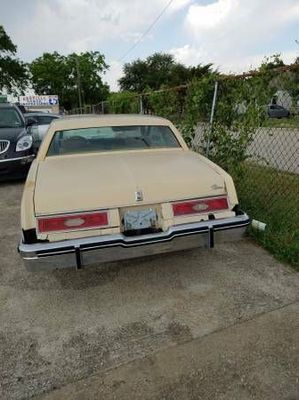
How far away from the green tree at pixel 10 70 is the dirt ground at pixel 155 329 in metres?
45.5

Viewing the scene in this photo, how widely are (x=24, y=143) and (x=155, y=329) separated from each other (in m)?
5.53

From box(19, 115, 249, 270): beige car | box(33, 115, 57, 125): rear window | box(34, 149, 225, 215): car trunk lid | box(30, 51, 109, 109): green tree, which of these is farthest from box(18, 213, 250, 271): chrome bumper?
box(30, 51, 109, 109): green tree

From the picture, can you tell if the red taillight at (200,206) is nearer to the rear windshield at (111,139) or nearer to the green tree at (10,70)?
the rear windshield at (111,139)

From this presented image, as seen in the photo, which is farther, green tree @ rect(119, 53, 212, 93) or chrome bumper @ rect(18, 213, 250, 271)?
green tree @ rect(119, 53, 212, 93)

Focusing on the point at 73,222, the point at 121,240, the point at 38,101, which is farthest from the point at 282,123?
the point at 38,101

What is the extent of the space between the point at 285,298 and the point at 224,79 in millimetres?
3315

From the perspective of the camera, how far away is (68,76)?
173 feet

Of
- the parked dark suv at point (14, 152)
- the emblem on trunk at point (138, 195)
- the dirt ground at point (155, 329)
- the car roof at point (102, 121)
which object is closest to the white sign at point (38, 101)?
the parked dark suv at point (14, 152)

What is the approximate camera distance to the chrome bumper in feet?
8.79

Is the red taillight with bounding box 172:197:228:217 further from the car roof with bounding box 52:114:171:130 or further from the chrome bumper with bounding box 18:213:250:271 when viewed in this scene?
the car roof with bounding box 52:114:171:130

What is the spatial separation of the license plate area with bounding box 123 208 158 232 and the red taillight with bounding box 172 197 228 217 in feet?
0.61

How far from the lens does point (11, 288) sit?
10.9ft

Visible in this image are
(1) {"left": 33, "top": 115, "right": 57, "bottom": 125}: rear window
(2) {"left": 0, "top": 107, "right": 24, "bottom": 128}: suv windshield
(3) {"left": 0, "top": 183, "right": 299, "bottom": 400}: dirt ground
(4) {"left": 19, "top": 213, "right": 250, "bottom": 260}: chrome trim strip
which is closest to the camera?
(3) {"left": 0, "top": 183, "right": 299, "bottom": 400}: dirt ground

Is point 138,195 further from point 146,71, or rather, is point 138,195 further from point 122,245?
point 146,71
